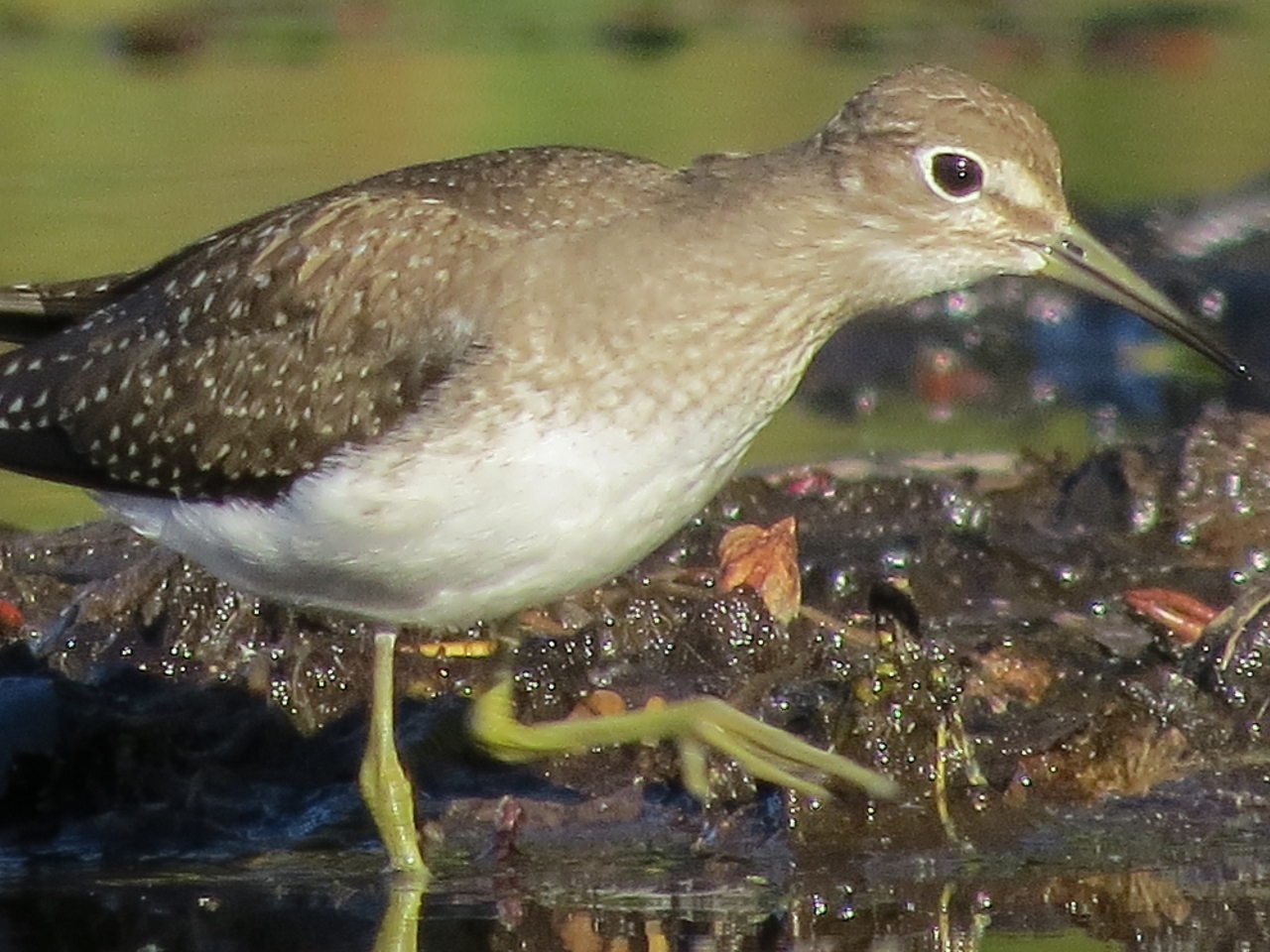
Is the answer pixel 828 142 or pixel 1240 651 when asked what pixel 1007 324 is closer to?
pixel 1240 651

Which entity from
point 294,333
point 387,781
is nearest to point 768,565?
point 387,781

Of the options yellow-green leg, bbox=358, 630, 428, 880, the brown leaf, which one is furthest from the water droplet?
yellow-green leg, bbox=358, 630, 428, 880

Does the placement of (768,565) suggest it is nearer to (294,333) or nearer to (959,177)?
(294,333)

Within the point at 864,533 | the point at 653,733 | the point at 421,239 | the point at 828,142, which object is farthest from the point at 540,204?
the point at 864,533

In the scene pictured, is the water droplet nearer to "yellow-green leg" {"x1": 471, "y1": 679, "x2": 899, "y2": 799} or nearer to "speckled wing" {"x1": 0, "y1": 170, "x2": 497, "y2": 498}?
"yellow-green leg" {"x1": 471, "y1": 679, "x2": 899, "y2": 799}

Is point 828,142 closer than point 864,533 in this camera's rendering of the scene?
Yes

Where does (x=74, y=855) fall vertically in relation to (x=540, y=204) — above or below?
below

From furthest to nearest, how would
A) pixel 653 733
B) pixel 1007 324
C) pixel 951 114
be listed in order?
Answer: 1. pixel 1007 324
2. pixel 653 733
3. pixel 951 114
